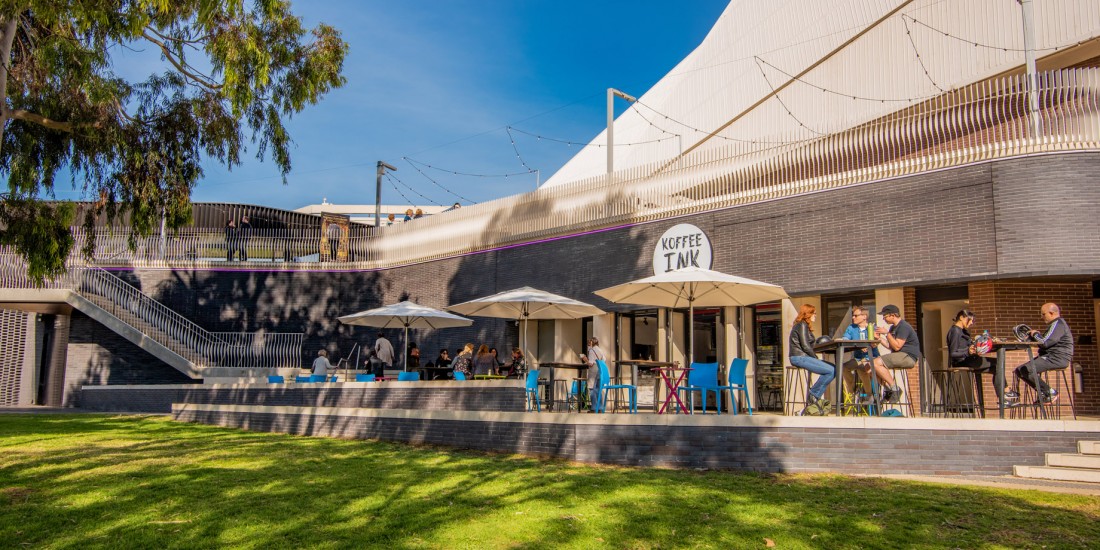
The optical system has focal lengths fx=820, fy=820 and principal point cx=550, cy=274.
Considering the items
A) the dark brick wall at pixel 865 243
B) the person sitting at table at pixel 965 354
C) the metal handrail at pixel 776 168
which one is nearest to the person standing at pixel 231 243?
the metal handrail at pixel 776 168

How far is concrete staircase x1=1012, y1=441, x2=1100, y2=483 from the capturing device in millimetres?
8109

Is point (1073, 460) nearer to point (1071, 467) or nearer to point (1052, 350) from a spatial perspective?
point (1071, 467)

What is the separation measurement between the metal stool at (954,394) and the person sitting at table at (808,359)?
6.45ft

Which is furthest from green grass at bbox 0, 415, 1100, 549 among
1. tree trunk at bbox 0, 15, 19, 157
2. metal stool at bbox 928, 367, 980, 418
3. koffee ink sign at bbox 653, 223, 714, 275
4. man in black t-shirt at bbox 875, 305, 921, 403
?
koffee ink sign at bbox 653, 223, 714, 275

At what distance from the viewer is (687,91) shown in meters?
29.2

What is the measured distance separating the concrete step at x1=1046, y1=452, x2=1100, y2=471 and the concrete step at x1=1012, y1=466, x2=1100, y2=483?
0.05 m

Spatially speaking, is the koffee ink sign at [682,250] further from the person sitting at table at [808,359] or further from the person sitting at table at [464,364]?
the person sitting at table at [808,359]

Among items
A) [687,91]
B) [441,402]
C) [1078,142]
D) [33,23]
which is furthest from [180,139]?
[687,91]

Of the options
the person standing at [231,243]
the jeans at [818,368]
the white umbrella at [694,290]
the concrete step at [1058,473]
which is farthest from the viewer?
the person standing at [231,243]

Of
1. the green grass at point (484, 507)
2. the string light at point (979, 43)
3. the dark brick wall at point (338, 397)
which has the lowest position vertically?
the green grass at point (484, 507)

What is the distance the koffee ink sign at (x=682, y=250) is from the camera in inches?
650

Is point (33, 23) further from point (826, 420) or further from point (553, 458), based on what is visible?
point (826, 420)

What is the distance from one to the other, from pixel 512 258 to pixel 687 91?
12.1 meters

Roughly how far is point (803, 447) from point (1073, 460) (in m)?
2.66
